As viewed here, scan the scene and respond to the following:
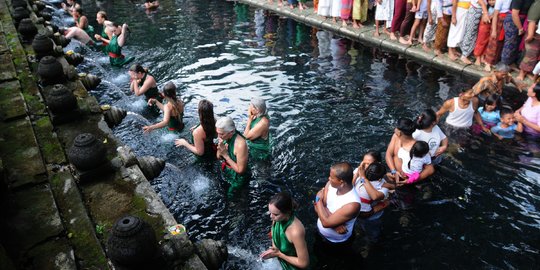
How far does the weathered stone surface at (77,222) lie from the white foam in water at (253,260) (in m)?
1.99

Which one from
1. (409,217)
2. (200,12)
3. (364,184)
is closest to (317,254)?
(364,184)

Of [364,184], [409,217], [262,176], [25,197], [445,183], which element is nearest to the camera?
[25,197]

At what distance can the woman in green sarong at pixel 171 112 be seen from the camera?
7.21 m

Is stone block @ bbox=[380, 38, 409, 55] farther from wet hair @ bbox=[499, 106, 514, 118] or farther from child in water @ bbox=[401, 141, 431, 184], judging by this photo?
child in water @ bbox=[401, 141, 431, 184]

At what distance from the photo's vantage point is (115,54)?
11523mm

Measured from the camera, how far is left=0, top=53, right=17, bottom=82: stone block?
6.91 meters

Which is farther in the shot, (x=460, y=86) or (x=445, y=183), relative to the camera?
(x=460, y=86)

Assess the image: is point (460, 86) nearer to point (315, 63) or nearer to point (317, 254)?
point (315, 63)

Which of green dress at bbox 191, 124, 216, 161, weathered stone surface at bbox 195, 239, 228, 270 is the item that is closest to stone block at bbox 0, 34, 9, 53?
green dress at bbox 191, 124, 216, 161

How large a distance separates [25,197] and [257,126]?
3.41 metres

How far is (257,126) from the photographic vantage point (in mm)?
6383

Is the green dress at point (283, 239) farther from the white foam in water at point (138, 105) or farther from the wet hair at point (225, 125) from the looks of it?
the white foam in water at point (138, 105)

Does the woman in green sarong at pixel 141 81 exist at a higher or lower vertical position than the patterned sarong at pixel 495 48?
lower

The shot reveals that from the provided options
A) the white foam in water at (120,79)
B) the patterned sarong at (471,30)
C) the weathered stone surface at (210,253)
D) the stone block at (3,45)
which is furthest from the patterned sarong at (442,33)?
the stone block at (3,45)
